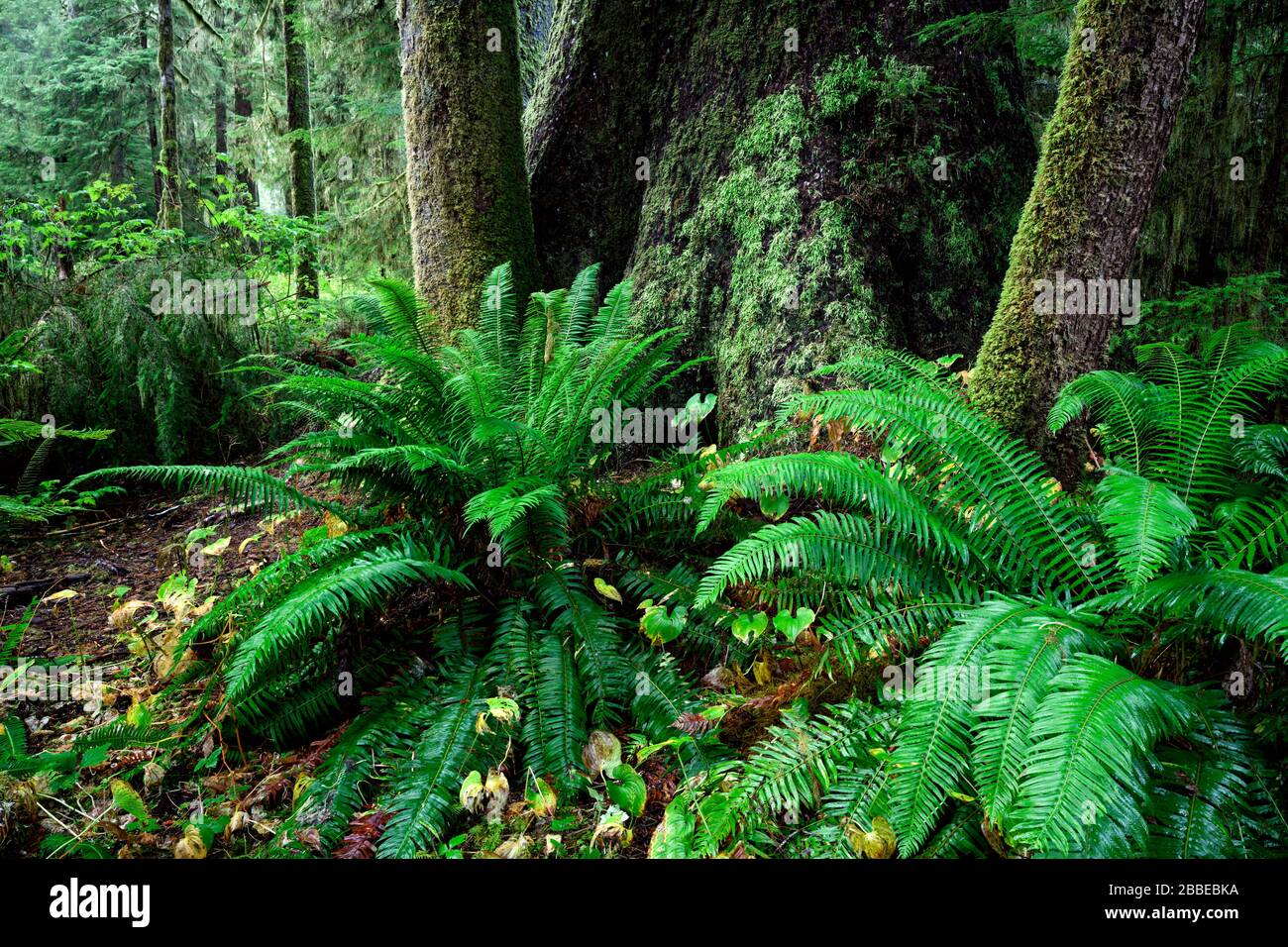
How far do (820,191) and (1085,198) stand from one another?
54.8 inches

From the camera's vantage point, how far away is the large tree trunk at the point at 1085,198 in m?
2.71

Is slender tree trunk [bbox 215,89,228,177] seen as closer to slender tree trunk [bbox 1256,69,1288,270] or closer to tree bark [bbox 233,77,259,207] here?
tree bark [bbox 233,77,259,207]

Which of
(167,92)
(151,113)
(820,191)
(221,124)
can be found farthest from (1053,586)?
(221,124)

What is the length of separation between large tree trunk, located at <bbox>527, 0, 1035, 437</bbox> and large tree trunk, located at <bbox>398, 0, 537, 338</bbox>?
940 mm

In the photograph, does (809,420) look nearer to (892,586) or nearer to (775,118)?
(892,586)

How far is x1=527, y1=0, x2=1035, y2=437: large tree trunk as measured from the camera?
3.78 m

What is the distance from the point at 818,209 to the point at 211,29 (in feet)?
36.8

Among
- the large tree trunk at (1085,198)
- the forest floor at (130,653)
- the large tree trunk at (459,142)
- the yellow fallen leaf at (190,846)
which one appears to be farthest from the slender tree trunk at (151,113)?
the large tree trunk at (1085,198)

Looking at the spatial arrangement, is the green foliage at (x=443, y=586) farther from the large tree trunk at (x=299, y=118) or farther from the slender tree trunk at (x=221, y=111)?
the slender tree trunk at (x=221, y=111)

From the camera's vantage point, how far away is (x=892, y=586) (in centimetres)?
242

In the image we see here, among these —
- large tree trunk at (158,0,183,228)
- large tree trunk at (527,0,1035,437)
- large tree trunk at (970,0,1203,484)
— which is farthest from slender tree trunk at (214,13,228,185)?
large tree trunk at (970,0,1203,484)
